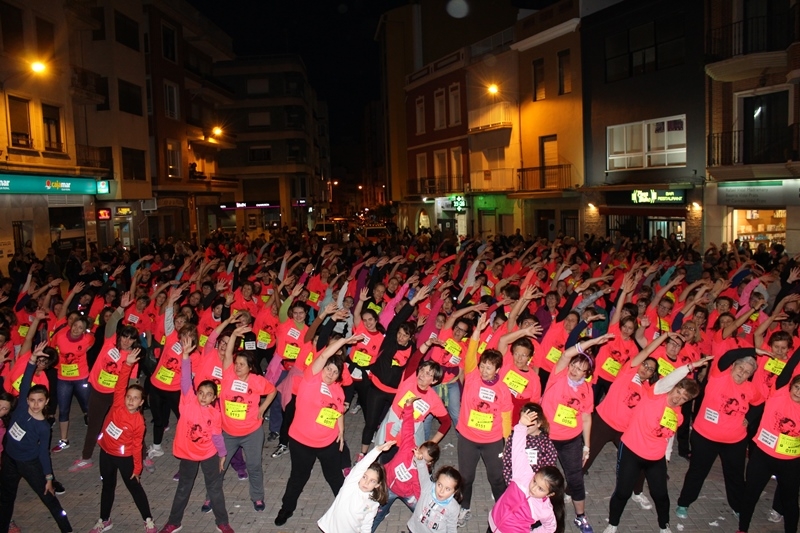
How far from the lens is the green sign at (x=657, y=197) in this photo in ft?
72.3

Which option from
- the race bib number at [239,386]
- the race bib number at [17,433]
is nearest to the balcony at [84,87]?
the race bib number at [17,433]

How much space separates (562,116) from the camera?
2847cm

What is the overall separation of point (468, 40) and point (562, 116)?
15.9 meters

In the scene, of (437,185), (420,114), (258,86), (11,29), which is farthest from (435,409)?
(258,86)

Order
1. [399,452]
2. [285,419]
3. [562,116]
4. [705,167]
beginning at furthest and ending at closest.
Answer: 1. [562,116]
2. [705,167]
3. [285,419]
4. [399,452]

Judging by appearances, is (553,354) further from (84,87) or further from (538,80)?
(84,87)

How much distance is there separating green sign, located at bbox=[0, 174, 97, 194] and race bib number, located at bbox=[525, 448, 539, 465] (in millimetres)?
20367

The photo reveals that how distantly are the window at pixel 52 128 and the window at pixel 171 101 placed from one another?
34.4ft

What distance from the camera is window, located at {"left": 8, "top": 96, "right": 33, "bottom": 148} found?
853 inches

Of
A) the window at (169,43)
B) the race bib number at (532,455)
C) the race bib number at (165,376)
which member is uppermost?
the window at (169,43)

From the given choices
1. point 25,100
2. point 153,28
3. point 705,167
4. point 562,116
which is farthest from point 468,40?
point 25,100

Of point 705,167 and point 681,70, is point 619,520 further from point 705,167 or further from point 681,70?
point 681,70

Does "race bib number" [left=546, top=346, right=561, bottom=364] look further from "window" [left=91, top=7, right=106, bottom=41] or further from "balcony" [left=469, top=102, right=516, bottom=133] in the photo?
"window" [left=91, top=7, right=106, bottom=41]

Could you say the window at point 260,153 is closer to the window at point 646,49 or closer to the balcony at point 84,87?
the balcony at point 84,87
